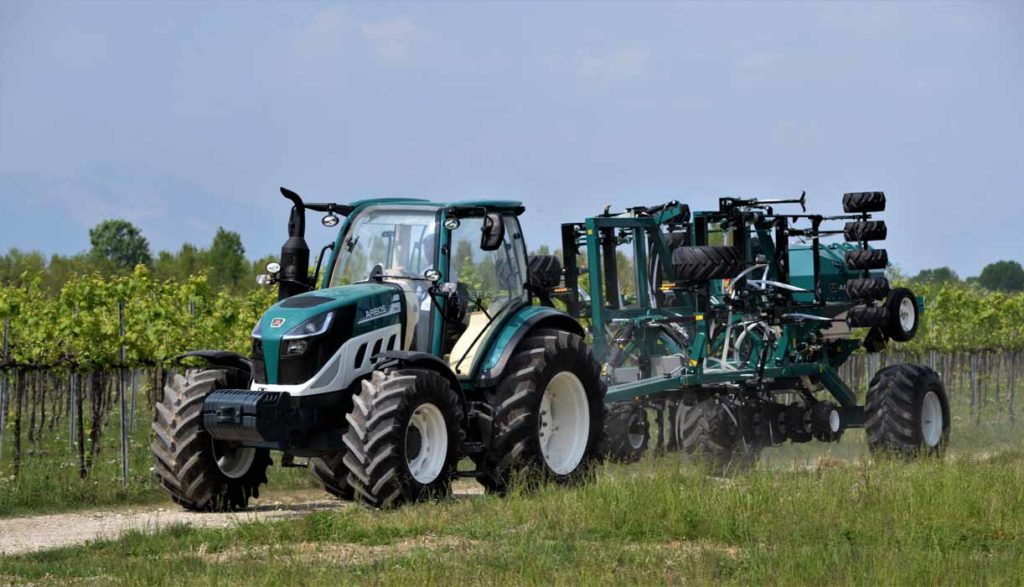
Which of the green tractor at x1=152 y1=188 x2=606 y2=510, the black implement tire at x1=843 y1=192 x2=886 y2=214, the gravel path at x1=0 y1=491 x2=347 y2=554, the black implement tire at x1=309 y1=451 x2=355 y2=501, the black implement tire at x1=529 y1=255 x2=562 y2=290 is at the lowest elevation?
the gravel path at x1=0 y1=491 x2=347 y2=554

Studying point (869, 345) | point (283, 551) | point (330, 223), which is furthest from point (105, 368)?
point (869, 345)

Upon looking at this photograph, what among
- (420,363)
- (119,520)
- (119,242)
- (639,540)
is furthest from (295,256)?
(119,242)

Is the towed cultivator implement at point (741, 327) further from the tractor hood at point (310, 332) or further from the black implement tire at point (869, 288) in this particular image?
the tractor hood at point (310, 332)

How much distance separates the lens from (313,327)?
1159cm

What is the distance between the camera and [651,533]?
34.2ft

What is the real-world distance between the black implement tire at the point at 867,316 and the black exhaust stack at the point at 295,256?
738 cm

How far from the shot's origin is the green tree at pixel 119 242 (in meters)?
92.2

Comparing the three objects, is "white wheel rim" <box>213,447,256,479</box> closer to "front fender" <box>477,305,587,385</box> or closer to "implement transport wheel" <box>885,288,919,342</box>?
"front fender" <box>477,305,587,385</box>

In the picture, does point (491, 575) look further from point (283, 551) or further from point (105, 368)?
point (105, 368)

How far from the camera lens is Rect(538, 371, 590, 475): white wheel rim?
13008 mm

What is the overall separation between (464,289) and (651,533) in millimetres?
3182

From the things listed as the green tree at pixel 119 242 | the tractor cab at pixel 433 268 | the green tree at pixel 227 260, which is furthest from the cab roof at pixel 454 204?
the green tree at pixel 119 242

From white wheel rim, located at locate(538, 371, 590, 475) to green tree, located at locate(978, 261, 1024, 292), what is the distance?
86268 millimetres

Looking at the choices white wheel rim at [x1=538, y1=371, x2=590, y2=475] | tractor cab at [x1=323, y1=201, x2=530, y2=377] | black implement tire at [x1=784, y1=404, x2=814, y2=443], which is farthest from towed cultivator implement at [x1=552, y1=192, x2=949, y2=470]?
tractor cab at [x1=323, y1=201, x2=530, y2=377]
